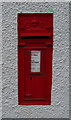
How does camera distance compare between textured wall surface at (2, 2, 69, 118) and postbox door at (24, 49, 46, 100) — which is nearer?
textured wall surface at (2, 2, 69, 118)

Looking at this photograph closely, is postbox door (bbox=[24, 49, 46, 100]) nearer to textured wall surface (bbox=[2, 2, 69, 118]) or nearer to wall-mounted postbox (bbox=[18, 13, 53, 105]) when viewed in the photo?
wall-mounted postbox (bbox=[18, 13, 53, 105])

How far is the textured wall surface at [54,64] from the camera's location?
358cm

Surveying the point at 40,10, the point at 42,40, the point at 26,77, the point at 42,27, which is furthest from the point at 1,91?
the point at 40,10

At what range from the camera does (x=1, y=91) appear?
3.77 metres

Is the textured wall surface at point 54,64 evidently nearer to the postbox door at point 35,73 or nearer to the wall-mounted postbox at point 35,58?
the wall-mounted postbox at point 35,58

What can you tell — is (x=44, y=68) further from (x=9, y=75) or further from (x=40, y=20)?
(x=40, y=20)

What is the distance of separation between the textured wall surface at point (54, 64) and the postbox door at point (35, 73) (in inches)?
10.6

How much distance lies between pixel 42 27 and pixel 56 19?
41cm

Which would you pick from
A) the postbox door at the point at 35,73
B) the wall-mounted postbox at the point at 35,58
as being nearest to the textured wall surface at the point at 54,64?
the wall-mounted postbox at the point at 35,58

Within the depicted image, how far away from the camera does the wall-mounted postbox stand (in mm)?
3613

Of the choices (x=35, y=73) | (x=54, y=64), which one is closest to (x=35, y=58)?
(x=35, y=73)

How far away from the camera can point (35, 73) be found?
371 centimetres

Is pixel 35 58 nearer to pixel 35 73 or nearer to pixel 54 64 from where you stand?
pixel 35 73

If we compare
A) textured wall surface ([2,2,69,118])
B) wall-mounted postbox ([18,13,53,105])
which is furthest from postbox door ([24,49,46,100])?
textured wall surface ([2,2,69,118])
